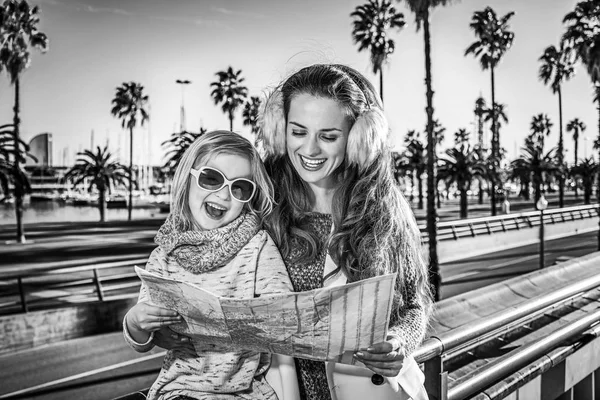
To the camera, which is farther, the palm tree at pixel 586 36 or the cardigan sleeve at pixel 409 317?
the palm tree at pixel 586 36

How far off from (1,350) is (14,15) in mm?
26231

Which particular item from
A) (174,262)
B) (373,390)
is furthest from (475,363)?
(174,262)

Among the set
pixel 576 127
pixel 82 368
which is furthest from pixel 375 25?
pixel 576 127

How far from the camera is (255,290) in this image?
1537mm

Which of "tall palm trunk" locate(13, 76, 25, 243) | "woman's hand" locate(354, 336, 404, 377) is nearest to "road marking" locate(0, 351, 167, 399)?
"woman's hand" locate(354, 336, 404, 377)

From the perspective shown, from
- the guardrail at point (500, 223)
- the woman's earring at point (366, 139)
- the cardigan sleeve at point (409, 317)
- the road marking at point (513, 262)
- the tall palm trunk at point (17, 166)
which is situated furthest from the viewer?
the tall palm trunk at point (17, 166)

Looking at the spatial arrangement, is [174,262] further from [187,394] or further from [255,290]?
[187,394]

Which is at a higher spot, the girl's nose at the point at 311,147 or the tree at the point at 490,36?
the tree at the point at 490,36

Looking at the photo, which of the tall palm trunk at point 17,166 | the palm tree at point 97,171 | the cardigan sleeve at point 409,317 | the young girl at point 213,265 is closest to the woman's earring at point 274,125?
the young girl at point 213,265

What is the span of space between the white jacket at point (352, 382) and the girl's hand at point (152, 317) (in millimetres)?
362

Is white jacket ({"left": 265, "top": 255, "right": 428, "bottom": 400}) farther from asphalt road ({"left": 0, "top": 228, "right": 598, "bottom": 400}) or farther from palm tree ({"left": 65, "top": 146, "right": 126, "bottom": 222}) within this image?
palm tree ({"left": 65, "top": 146, "right": 126, "bottom": 222})

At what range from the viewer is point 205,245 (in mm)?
1549

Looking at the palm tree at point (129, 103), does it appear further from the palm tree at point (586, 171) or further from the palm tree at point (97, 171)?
the palm tree at point (586, 171)

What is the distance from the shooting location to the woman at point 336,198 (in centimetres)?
172
